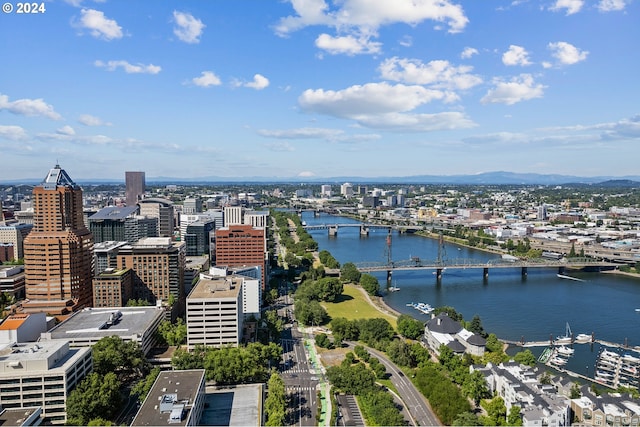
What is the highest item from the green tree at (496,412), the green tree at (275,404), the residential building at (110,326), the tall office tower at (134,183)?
the tall office tower at (134,183)

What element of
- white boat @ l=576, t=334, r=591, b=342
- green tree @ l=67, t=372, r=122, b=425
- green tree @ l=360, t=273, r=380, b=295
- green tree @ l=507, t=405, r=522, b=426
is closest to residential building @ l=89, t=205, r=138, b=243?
green tree @ l=360, t=273, r=380, b=295

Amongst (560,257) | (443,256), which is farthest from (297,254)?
(560,257)

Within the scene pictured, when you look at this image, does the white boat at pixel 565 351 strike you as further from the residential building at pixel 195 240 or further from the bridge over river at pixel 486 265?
the residential building at pixel 195 240

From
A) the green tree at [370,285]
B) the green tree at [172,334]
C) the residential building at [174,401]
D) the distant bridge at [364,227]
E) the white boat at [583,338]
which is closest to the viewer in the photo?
the residential building at [174,401]

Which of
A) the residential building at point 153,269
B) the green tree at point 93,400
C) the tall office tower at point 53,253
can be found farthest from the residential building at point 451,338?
the tall office tower at point 53,253

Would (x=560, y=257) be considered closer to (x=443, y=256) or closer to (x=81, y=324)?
(x=443, y=256)

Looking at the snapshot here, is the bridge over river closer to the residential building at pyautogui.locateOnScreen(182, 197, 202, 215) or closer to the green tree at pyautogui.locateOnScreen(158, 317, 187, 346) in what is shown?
the green tree at pyautogui.locateOnScreen(158, 317, 187, 346)

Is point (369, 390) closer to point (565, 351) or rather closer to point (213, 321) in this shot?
point (213, 321)
